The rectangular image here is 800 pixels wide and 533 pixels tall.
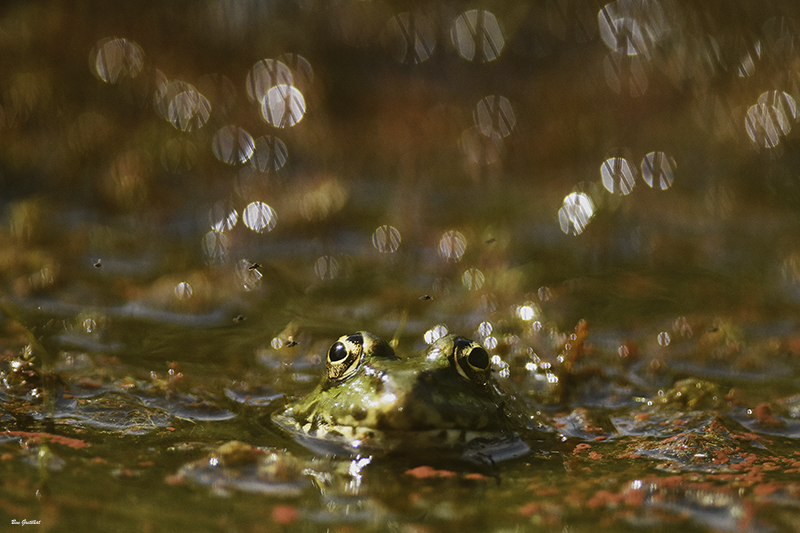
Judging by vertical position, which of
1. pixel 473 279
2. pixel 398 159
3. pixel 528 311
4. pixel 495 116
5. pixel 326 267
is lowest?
pixel 528 311

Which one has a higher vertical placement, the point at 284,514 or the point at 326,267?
the point at 326,267

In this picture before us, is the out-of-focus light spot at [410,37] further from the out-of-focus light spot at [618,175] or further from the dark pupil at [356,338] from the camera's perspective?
the dark pupil at [356,338]

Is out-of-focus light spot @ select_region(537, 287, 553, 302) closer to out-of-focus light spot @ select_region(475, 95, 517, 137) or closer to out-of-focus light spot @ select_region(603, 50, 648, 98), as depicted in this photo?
out-of-focus light spot @ select_region(475, 95, 517, 137)

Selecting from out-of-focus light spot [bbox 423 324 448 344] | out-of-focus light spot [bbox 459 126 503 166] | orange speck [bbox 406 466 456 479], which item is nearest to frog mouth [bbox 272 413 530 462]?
orange speck [bbox 406 466 456 479]

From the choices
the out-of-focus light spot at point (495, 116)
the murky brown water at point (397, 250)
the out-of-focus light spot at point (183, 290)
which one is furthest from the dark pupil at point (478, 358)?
the out-of-focus light spot at point (495, 116)

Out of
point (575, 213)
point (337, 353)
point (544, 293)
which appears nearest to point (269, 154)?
point (575, 213)

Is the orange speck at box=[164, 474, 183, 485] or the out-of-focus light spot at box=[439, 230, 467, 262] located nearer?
the orange speck at box=[164, 474, 183, 485]

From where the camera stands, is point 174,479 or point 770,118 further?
point 770,118

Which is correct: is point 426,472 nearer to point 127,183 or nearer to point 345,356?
point 345,356
